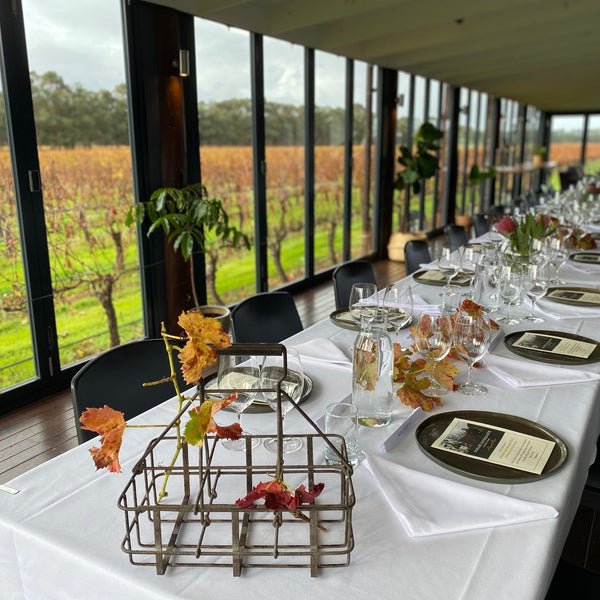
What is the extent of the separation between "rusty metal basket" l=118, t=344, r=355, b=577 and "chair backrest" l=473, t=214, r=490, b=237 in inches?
209

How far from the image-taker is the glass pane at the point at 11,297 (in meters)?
3.34

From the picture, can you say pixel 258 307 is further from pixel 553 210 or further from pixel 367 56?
pixel 367 56

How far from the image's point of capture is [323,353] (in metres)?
2.03

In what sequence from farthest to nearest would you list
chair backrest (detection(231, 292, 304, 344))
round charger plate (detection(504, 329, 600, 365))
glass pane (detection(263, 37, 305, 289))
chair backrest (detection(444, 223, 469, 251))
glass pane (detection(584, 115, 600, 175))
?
1. glass pane (detection(584, 115, 600, 175))
2. glass pane (detection(263, 37, 305, 289))
3. chair backrest (detection(444, 223, 469, 251))
4. chair backrest (detection(231, 292, 304, 344))
5. round charger plate (detection(504, 329, 600, 365))

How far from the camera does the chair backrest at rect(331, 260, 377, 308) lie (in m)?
3.25

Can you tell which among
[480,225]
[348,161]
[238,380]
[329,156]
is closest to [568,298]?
[238,380]

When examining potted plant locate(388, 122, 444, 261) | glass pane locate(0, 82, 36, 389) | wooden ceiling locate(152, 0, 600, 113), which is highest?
wooden ceiling locate(152, 0, 600, 113)

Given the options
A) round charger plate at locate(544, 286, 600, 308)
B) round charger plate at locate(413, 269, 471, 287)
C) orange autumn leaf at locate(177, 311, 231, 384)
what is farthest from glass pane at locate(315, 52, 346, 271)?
orange autumn leaf at locate(177, 311, 231, 384)

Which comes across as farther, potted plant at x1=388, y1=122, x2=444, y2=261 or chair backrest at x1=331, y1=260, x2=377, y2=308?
potted plant at x1=388, y1=122, x2=444, y2=261

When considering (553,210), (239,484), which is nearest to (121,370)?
(239,484)

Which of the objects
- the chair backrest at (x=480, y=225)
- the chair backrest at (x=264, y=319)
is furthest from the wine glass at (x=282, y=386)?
the chair backrest at (x=480, y=225)

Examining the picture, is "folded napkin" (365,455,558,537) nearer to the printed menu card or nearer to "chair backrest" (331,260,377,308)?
the printed menu card

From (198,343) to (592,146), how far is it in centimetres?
1768

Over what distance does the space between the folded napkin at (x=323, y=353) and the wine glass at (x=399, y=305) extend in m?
0.24
